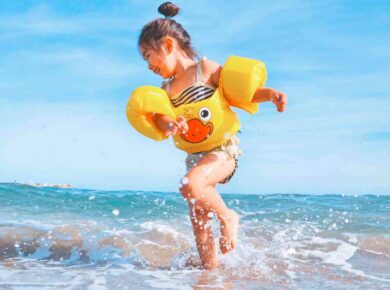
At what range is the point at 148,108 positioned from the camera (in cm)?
460

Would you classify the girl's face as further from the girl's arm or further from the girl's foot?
the girl's foot

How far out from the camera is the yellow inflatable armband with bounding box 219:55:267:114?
Result: 4605 mm

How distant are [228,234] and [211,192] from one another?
1.18 feet

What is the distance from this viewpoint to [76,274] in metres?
4.43

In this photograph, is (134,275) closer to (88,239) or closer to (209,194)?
(209,194)

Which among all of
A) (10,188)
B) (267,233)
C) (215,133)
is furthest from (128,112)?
(10,188)

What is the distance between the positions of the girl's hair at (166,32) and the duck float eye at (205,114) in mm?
571

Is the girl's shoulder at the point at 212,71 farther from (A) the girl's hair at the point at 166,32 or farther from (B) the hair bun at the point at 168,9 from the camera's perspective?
(B) the hair bun at the point at 168,9

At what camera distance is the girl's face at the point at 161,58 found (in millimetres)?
4691

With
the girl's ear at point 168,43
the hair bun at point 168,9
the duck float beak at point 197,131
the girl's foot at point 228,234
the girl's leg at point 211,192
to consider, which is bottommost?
the girl's foot at point 228,234

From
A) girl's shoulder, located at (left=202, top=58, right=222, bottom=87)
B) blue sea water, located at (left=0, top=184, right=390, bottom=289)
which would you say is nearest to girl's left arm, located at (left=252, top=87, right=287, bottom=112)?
girl's shoulder, located at (left=202, top=58, right=222, bottom=87)

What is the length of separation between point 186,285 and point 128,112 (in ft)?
5.18

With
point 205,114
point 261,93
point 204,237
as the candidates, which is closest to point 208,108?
point 205,114

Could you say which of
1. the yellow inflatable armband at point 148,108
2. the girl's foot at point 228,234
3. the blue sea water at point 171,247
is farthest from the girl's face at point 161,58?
the blue sea water at point 171,247
